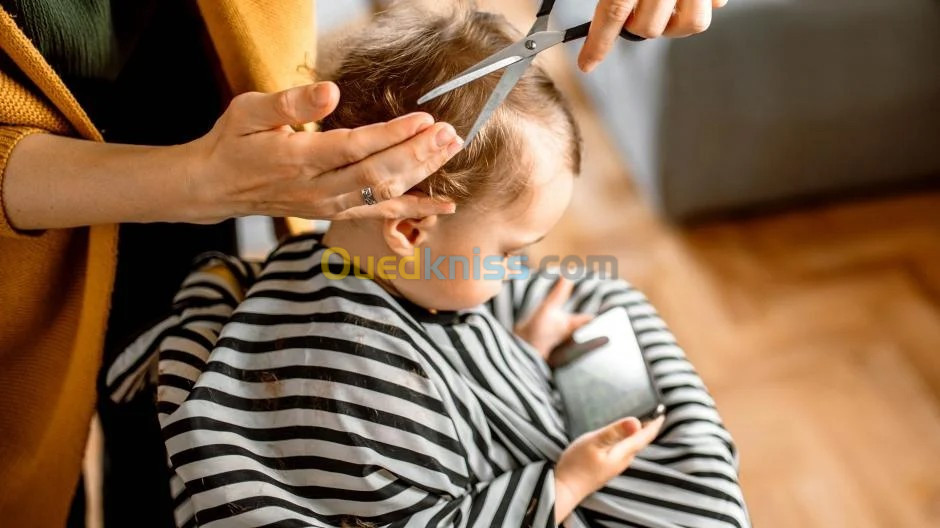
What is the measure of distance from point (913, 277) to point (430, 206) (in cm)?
110


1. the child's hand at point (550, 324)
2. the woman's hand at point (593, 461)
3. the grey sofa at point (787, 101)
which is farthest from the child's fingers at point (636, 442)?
the grey sofa at point (787, 101)

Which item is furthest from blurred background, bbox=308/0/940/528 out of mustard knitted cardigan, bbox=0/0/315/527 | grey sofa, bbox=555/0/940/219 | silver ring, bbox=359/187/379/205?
silver ring, bbox=359/187/379/205

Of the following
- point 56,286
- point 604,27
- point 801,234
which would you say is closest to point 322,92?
point 604,27

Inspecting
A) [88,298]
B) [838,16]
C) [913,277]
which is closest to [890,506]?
[913,277]

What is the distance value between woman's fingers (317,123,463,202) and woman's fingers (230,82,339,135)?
0.16 feet

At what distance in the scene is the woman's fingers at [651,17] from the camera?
2.22ft

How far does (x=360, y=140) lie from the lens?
0.61 meters

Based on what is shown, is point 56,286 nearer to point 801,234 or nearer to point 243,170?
point 243,170

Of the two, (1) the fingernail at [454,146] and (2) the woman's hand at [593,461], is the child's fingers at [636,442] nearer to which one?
(2) the woman's hand at [593,461]

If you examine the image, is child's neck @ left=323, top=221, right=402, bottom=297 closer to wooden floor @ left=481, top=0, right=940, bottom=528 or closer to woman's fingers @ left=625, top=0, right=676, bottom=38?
woman's fingers @ left=625, top=0, right=676, bottom=38

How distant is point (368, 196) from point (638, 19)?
10.5 inches

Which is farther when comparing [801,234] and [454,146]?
[801,234]

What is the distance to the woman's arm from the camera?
2.02ft

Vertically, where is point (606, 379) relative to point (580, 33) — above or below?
below
